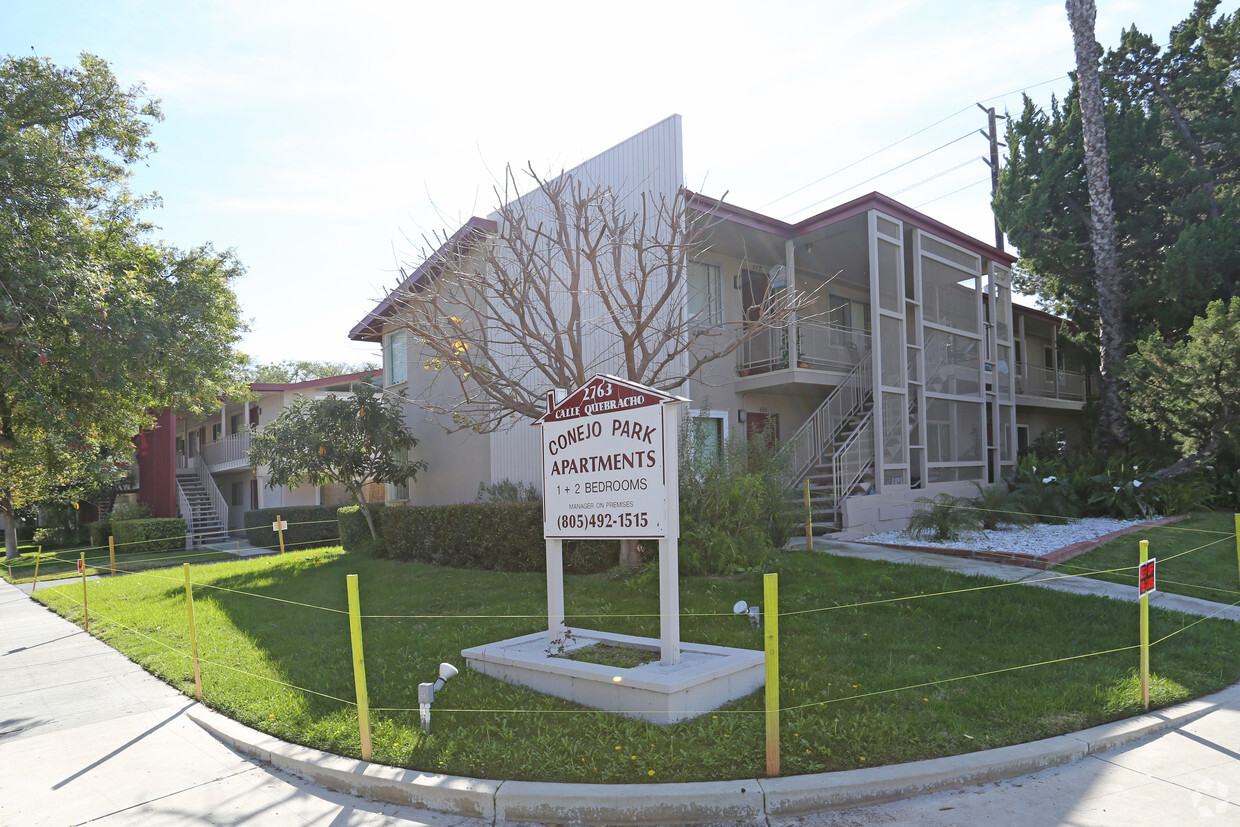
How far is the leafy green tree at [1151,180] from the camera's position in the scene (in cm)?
1734

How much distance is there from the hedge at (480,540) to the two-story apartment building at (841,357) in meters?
2.00

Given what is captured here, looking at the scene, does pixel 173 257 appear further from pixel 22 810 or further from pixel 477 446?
pixel 22 810

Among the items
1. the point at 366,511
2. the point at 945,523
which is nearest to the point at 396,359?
the point at 366,511

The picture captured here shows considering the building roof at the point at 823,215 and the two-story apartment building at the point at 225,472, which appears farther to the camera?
the two-story apartment building at the point at 225,472

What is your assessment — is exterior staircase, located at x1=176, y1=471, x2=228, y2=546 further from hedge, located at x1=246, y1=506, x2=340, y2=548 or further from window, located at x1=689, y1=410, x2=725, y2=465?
window, located at x1=689, y1=410, x2=725, y2=465

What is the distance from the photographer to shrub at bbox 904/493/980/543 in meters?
11.7

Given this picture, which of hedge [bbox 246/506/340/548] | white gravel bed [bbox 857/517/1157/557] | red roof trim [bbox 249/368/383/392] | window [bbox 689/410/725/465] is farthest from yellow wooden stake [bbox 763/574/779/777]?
red roof trim [bbox 249/368/383/392]

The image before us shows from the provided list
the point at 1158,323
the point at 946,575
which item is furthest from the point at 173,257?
the point at 1158,323

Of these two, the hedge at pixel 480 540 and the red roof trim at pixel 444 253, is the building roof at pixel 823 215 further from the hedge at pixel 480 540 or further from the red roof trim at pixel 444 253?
the hedge at pixel 480 540

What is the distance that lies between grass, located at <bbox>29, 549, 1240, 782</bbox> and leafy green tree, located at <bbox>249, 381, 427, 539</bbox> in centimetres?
632

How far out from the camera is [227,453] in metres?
26.8

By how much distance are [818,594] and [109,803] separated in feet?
21.4

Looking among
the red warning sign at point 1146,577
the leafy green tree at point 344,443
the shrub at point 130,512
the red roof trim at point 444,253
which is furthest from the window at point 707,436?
the shrub at point 130,512

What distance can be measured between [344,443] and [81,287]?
681cm
